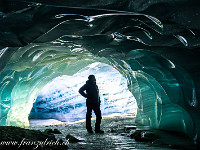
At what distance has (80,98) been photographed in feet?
77.3

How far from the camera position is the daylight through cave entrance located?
2303 centimetres

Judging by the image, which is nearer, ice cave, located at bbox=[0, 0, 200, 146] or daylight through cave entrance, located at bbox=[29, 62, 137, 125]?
ice cave, located at bbox=[0, 0, 200, 146]

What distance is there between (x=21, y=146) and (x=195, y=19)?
3.62 meters

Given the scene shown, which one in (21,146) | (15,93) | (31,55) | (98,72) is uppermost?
(98,72)

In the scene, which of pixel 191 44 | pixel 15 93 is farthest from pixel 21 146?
pixel 15 93

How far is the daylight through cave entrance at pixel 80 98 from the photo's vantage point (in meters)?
23.0

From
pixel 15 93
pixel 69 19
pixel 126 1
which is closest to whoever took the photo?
pixel 126 1

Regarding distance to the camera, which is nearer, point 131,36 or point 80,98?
point 131,36

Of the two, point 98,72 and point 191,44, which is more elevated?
point 98,72

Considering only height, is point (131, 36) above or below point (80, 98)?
above

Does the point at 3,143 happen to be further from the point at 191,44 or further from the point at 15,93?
the point at 15,93

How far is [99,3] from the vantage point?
12.2 feet

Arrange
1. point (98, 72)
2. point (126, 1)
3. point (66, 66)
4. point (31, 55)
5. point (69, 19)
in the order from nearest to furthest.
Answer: point (126, 1) < point (69, 19) < point (31, 55) < point (66, 66) < point (98, 72)

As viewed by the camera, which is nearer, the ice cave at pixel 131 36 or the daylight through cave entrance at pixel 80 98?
the ice cave at pixel 131 36
